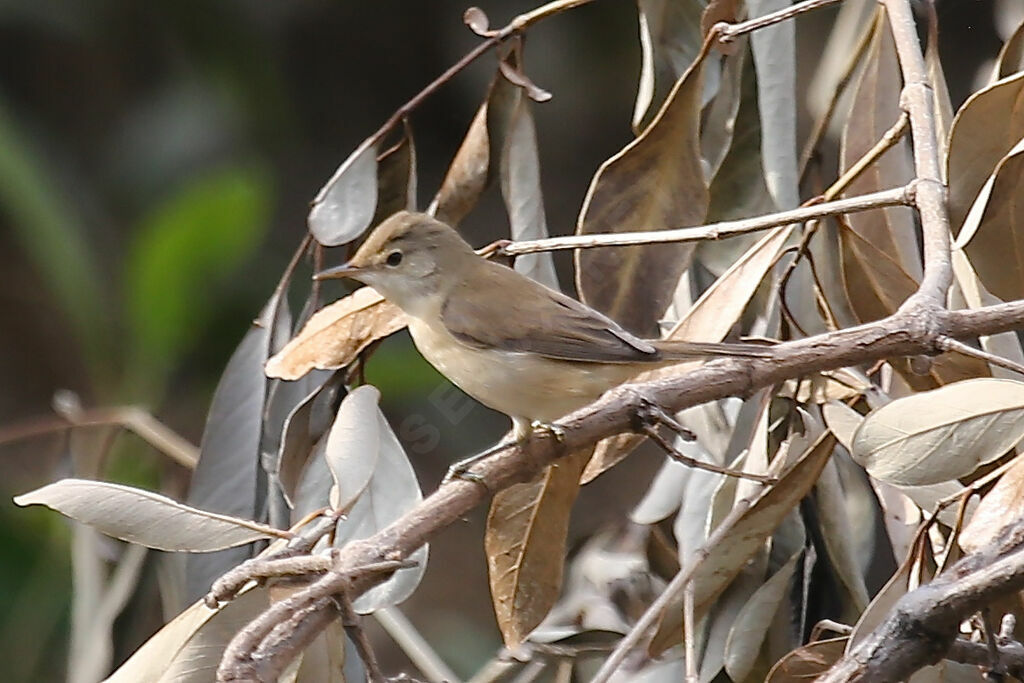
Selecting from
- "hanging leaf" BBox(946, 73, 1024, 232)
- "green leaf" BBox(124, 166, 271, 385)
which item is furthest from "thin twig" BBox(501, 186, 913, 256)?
"green leaf" BBox(124, 166, 271, 385)

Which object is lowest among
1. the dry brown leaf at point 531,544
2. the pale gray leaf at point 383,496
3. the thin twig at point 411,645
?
the thin twig at point 411,645

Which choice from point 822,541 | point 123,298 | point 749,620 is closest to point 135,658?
point 749,620

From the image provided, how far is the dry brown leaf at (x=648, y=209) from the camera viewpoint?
67.9 inches

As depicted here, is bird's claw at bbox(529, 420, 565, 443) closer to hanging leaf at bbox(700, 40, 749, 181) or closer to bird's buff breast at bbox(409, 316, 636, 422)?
bird's buff breast at bbox(409, 316, 636, 422)

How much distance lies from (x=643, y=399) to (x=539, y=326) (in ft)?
1.52

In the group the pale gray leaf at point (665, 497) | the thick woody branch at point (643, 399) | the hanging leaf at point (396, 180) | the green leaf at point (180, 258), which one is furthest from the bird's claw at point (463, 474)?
the green leaf at point (180, 258)

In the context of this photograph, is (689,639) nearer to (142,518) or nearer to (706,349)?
(706,349)

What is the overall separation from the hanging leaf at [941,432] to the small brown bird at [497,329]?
10.9 inches

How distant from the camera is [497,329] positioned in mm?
1733

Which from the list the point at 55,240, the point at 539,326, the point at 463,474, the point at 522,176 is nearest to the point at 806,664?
the point at 463,474

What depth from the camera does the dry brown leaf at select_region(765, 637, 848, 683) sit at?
1409 mm

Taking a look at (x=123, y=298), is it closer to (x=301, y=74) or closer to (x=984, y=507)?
(x=301, y=74)

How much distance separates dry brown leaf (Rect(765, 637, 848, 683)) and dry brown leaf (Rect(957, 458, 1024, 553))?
0.27 meters

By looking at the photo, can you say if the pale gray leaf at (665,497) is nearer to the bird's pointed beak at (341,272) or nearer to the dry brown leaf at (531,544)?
the dry brown leaf at (531,544)
